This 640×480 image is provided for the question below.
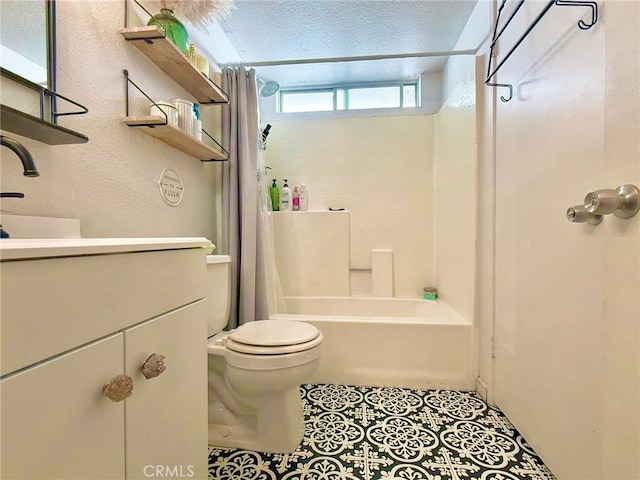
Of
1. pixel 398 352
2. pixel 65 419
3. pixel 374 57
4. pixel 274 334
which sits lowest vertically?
pixel 398 352

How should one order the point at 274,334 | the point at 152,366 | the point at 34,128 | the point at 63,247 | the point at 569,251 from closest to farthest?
1. the point at 63,247
2. the point at 152,366
3. the point at 34,128
4. the point at 569,251
5. the point at 274,334

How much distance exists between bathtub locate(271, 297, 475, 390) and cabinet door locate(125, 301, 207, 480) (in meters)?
0.99

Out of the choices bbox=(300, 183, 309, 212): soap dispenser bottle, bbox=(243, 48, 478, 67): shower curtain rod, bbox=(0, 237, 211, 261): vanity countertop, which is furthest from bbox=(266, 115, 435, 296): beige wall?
bbox=(0, 237, 211, 261): vanity countertop

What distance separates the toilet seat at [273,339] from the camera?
3.72ft

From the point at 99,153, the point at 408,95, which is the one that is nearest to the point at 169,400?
the point at 99,153

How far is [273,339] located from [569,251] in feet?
3.54

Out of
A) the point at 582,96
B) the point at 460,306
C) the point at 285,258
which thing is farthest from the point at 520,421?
the point at 285,258

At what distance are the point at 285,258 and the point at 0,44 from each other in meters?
1.91

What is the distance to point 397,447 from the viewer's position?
1205 millimetres

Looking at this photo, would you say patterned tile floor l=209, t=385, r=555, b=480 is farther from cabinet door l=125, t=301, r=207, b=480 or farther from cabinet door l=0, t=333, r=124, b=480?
cabinet door l=0, t=333, r=124, b=480

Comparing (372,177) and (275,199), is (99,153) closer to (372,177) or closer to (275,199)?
(275,199)

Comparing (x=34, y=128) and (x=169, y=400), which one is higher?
(x=34, y=128)

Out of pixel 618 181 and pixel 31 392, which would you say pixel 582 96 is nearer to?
pixel 618 181

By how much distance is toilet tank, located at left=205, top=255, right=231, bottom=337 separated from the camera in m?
1.31
